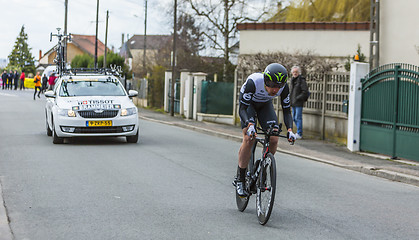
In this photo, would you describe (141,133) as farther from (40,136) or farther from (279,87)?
(279,87)

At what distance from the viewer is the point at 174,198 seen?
330 inches

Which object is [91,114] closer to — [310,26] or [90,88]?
[90,88]

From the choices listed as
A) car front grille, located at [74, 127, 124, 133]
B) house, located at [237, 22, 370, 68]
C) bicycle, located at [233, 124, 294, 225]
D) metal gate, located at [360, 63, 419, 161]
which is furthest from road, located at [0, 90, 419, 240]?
house, located at [237, 22, 370, 68]

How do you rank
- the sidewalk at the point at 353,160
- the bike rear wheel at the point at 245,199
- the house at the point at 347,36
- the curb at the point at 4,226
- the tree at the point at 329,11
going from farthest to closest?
the tree at the point at 329,11
the house at the point at 347,36
the sidewalk at the point at 353,160
the bike rear wheel at the point at 245,199
the curb at the point at 4,226

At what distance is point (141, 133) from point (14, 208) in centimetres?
1109

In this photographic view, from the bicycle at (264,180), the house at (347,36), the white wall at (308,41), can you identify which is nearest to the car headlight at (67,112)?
the bicycle at (264,180)

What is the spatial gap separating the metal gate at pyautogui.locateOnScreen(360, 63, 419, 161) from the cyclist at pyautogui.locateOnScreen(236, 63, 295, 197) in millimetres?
6143

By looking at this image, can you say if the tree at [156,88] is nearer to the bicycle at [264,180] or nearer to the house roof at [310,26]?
the house roof at [310,26]

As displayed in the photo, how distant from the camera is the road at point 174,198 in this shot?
6598 millimetres

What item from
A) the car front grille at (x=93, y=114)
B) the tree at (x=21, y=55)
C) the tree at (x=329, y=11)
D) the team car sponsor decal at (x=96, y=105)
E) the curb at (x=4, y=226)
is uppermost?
the tree at (x=21, y=55)

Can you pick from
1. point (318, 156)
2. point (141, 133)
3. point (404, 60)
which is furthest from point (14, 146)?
point (404, 60)

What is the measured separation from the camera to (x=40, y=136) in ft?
55.1

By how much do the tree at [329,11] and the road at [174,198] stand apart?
17.1m

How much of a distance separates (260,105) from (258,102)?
7 cm
